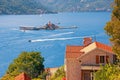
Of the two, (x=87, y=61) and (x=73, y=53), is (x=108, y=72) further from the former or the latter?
(x=73, y=53)

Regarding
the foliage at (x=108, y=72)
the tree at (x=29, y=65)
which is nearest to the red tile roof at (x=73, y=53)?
the foliage at (x=108, y=72)

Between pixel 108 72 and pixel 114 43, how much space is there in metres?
1.52

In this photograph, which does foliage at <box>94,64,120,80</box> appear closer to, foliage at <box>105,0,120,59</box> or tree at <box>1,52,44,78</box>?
foliage at <box>105,0,120,59</box>

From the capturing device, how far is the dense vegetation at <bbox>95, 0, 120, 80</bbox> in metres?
17.2

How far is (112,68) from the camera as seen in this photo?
18141 mm

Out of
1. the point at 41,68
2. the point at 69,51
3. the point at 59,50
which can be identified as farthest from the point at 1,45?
the point at 69,51

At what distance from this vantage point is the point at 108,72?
17.8 metres

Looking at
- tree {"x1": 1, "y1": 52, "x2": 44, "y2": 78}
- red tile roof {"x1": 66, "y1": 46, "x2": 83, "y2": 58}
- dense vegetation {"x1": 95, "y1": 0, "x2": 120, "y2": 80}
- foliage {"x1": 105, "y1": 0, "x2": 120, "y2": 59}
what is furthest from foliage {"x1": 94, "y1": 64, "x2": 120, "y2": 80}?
tree {"x1": 1, "y1": 52, "x2": 44, "y2": 78}

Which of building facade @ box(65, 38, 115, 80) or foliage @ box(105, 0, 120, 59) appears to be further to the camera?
building facade @ box(65, 38, 115, 80)

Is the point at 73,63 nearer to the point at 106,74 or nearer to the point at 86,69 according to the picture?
the point at 86,69

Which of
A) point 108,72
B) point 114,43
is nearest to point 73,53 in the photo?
point 108,72

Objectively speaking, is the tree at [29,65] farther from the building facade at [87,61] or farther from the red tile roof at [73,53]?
the building facade at [87,61]

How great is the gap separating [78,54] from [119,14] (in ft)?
12.0

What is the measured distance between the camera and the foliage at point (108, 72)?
17516 millimetres
